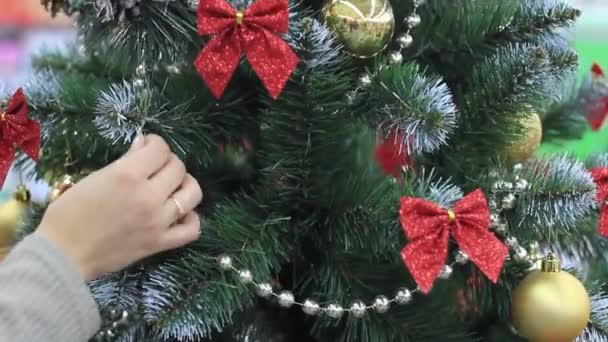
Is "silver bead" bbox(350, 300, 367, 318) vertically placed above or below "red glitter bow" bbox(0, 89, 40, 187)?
below

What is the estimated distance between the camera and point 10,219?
667 mm

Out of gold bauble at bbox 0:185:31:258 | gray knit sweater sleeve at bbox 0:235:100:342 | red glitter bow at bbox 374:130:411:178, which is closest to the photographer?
gray knit sweater sleeve at bbox 0:235:100:342

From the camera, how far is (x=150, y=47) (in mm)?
521

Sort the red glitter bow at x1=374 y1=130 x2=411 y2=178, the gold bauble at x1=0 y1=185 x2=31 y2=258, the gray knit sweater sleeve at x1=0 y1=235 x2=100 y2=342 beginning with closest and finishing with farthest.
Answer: the gray knit sweater sleeve at x1=0 y1=235 x2=100 y2=342, the red glitter bow at x1=374 y1=130 x2=411 y2=178, the gold bauble at x1=0 y1=185 x2=31 y2=258

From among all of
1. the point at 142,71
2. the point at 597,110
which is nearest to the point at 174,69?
the point at 142,71

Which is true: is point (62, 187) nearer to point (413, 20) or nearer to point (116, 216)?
point (116, 216)

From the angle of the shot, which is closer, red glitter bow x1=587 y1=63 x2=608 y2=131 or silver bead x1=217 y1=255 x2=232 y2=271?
silver bead x1=217 y1=255 x2=232 y2=271

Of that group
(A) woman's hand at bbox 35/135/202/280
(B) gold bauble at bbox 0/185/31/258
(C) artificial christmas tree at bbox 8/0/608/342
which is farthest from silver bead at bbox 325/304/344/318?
(B) gold bauble at bbox 0/185/31/258

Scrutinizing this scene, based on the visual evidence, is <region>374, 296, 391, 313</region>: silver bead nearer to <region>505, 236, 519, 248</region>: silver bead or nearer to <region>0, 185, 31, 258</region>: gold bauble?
<region>505, 236, 519, 248</region>: silver bead

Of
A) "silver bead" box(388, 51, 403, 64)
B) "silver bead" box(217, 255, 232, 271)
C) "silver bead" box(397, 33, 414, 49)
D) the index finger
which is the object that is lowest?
"silver bead" box(217, 255, 232, 271)

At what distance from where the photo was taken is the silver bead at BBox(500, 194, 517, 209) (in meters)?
0.50

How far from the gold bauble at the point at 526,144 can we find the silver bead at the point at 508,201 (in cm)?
6

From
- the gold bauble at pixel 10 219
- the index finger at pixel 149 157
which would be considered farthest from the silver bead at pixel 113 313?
the gold bauble at pixel 10 219

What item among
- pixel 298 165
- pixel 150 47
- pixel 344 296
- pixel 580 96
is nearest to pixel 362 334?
pixel 344 296
